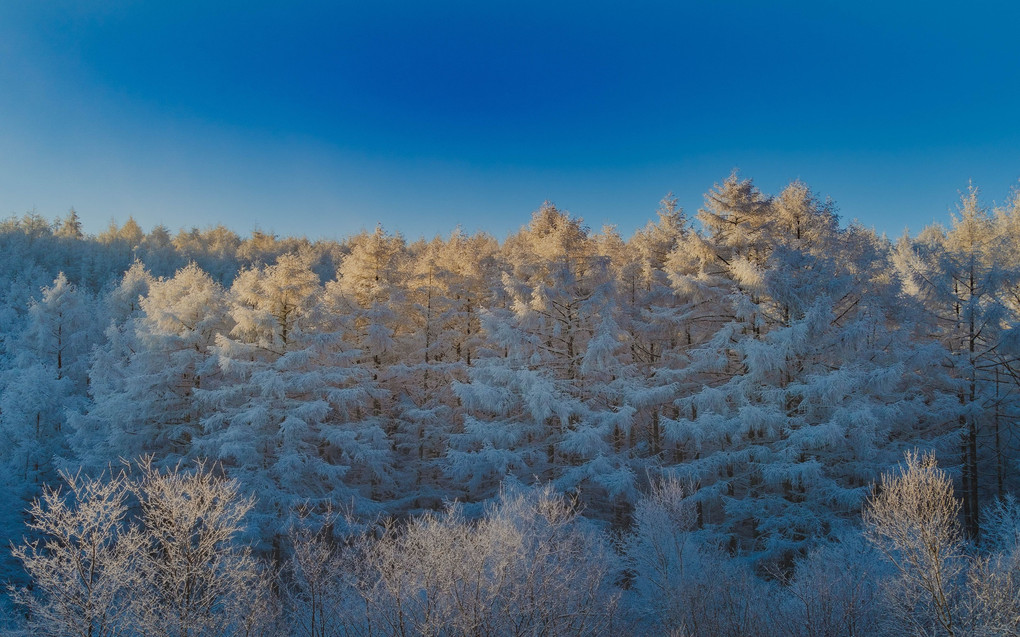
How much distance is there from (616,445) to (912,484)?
44.8ft

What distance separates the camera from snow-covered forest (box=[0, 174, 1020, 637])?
987 centimetres

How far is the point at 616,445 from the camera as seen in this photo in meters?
22.4

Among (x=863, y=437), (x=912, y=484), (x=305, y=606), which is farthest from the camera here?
(x=863, y=437)

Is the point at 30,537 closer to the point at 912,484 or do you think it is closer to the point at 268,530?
the point at 268,530

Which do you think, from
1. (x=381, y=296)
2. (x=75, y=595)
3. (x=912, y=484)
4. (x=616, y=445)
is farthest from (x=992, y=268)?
(x=75, y=595)

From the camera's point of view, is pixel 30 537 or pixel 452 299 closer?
pixel 30 537

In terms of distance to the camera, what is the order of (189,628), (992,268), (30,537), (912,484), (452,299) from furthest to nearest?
(452,299), (30,537), (992,268), (912,484), (189,628)

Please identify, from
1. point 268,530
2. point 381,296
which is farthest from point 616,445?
point 268,530

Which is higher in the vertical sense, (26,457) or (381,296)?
(381,296)

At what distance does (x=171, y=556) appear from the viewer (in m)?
8.65

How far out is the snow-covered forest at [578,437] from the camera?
9.87 m

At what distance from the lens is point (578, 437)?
16.1 m

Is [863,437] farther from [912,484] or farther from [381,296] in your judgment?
[381,296]

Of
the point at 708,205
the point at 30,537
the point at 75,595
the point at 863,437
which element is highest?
the point at 708,205
